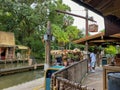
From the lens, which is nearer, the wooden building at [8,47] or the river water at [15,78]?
the river water at [15,78]

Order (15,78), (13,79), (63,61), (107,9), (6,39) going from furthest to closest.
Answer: (6,39) < (15,78) < (13,79) < (63,61) < (107,9)

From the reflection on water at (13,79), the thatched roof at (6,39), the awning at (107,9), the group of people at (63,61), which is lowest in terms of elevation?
the reflection on water at (13,79)

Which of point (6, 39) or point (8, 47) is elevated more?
point (6, 39)

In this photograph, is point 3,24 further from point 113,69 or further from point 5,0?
point 113,69

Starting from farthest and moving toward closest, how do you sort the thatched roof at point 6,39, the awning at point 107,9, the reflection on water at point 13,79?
the thatched roof at point 6,39
the reflection on water at point 13,79
the awning at point 107,9

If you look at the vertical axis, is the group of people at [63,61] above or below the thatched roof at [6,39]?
below

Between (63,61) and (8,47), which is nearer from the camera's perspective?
(63,61)

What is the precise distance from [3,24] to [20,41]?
197 inches

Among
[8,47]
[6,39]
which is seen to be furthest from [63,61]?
[8,47]

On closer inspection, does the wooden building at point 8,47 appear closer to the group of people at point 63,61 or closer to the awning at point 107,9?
the group of people at point 63,61

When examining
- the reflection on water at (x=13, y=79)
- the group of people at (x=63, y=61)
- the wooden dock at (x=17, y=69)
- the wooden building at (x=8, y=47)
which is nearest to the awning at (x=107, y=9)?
the group of people at (x=63, y=61)

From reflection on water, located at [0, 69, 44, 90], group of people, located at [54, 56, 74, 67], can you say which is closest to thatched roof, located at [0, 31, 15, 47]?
reflection on water, located at [0, 69, 44, 90]

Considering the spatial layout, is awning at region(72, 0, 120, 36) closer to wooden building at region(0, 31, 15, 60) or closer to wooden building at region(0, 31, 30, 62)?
wooden building at region(0, 31, 30, 62)

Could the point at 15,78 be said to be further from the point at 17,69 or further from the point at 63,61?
the point at 63,61
